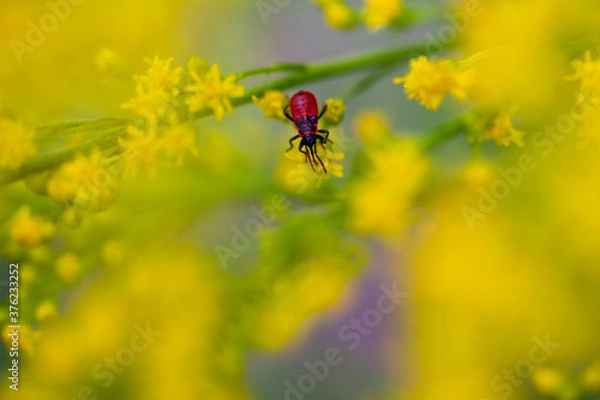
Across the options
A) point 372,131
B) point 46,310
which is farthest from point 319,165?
point 46,310

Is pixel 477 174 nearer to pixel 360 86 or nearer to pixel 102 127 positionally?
pixel 360 86

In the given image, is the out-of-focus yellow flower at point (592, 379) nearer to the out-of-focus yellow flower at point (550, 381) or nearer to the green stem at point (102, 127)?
the out-of-focus yellow flower at point (550, 381)

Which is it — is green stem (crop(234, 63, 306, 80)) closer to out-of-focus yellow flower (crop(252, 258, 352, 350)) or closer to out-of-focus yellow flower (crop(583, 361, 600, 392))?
out-of-focus yellow flower (crop(252, 258, 352, 350))

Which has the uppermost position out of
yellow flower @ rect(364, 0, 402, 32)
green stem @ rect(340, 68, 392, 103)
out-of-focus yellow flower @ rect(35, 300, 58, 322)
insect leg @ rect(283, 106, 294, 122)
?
yellow flower @ rect(364, 0, 402, 32)

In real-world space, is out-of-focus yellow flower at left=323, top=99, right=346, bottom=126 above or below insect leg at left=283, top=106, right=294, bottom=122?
below

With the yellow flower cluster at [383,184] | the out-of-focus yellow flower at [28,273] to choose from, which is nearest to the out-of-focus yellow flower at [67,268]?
the out-of-focus yellow flower at [28,273]

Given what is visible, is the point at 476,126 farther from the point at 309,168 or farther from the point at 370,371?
the point at 370,371

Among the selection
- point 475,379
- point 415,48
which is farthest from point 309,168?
point 475,379

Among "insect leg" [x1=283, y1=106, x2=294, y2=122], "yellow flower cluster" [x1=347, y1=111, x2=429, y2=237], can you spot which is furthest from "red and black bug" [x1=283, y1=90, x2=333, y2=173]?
"yellow flower cluster" [x1=347, y1=111, x2=429, y2=237]
